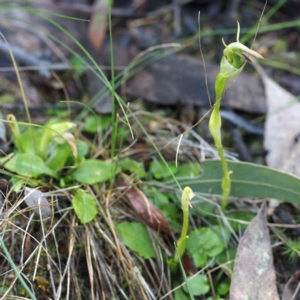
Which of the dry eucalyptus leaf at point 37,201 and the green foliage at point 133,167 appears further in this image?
the green foliage at point 133,167

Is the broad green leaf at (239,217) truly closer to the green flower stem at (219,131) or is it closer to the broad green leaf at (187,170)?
the green flower stem at (219,131)

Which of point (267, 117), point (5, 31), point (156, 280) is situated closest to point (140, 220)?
point (156, 280)

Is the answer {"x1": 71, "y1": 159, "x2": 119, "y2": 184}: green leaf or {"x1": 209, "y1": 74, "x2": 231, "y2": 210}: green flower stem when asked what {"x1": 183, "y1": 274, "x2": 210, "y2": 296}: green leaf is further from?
{"x1": 71, "y1": 159, "x2": 119, "y2": 184}: green leaf

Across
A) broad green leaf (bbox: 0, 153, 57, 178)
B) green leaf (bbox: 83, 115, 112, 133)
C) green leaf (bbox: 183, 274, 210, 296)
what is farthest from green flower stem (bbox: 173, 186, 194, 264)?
green leaf (bbox: 83, 115, 112, 133)

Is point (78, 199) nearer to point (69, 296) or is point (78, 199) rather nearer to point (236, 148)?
point (69, 296)

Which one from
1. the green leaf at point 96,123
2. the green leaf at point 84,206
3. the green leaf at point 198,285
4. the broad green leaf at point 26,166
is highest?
the green leaf at point 96,123

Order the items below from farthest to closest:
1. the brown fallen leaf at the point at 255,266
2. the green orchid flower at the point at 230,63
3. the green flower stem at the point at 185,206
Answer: the brown fallen leaf at the point at 255,266
the green flower stem at the point at 185,206
the green orchid flower at the point at 230,63

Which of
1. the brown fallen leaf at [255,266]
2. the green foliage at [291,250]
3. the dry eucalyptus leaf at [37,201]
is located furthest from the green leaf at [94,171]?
the green foliage at [291,250]

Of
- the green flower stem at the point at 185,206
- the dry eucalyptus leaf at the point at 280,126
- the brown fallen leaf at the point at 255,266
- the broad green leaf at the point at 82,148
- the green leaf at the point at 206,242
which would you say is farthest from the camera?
the dry eucalyptus leaf at the point at 280,126
